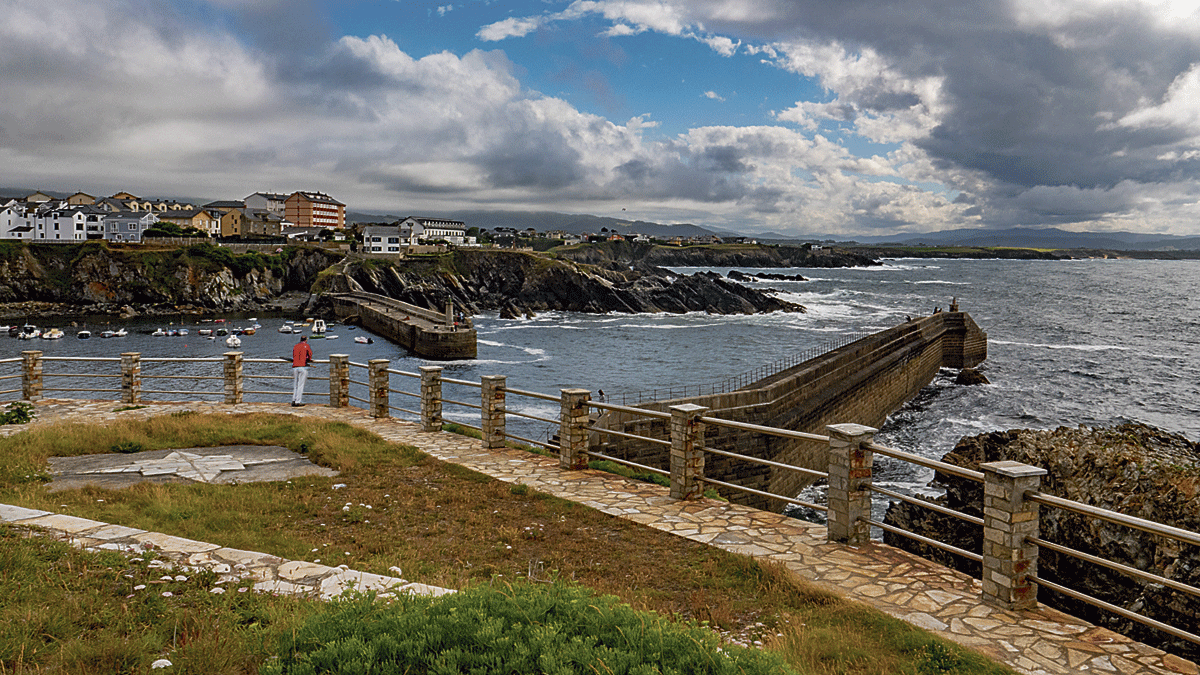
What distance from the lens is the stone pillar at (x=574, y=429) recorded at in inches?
476

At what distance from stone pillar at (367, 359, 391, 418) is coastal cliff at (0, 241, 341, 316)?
282ft

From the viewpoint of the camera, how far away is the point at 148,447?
12891 mm

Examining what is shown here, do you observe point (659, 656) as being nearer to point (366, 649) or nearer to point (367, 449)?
point (366, 649)

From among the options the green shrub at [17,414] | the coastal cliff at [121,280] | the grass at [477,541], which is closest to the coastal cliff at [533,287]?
the coastal cliff at [121,280]

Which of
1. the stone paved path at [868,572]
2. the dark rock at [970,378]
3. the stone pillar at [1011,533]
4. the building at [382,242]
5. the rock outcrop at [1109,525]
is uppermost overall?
the building at [382,242]

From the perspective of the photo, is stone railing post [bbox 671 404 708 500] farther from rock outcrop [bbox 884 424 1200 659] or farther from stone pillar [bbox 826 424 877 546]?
rock outcrop [bbox 884 424 1200 659]

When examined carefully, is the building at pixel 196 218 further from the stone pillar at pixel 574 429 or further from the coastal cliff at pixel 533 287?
the stone pillar at pixel 574 429

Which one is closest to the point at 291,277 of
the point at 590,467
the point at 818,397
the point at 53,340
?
the point at 53,340

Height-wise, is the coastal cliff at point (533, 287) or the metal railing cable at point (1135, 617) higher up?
the coastal cliff at point (533, 287)

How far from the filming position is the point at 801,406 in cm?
Answer: 2705

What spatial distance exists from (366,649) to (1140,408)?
4703 cm

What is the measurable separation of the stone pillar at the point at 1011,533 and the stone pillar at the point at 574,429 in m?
6.82

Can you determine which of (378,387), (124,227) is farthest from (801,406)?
(124,227)

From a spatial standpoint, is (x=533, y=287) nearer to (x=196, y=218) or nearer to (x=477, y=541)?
(x=196, y=218)
